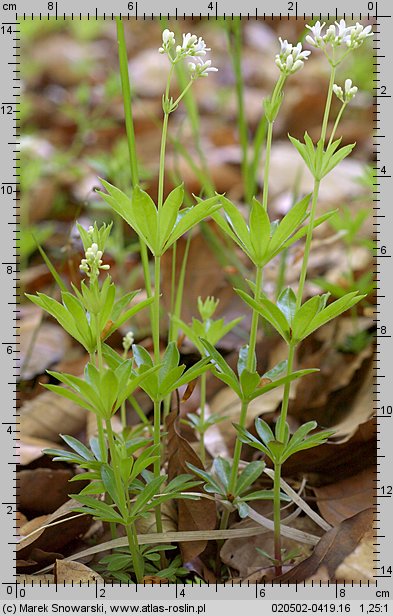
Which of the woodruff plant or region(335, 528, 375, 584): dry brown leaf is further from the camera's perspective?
region(335, 528, 375, 584): dry brown leaf

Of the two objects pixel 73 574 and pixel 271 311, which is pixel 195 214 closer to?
pixel 271 311

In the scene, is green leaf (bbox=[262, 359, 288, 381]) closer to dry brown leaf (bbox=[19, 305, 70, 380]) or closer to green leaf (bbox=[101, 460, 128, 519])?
green leaf (bbox=[101, 460, 128, 519])

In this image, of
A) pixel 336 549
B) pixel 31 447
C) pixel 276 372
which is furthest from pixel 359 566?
pixel 31 447

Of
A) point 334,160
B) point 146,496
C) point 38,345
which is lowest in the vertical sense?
point 146,496

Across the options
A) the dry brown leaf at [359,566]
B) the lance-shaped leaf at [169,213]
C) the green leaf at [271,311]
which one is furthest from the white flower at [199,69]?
the dry brown leaf at [359,566]

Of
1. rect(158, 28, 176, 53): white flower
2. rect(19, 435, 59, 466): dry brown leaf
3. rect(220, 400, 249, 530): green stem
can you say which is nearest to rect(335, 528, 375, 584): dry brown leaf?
rect(220, 400, 249, 530): green stem

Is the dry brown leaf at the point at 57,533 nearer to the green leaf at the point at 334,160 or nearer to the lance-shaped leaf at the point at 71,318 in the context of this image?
the lance-shaped leaf at the point at 71,318
